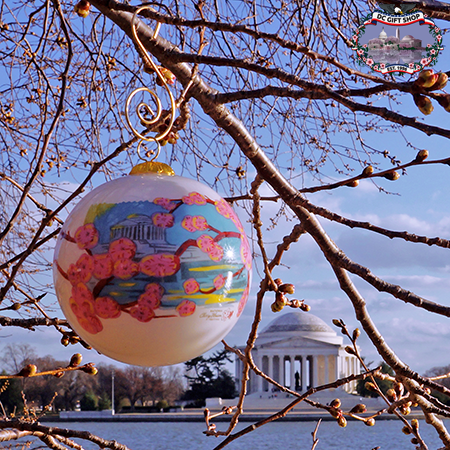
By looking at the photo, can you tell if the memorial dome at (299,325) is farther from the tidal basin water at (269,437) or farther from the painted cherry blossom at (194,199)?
the painted cherry blossom at (194,199)

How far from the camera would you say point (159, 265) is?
131 centimetres

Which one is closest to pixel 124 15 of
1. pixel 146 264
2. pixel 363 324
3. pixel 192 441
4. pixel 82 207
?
pixel 82 207

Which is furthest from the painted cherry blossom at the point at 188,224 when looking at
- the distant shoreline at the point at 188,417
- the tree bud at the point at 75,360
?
the distant shoreline at the point at 188,417

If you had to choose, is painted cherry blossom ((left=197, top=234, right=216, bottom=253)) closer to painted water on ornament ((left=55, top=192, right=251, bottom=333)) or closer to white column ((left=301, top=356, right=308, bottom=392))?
painted water on ornament ((left=55, top=192, right=251, bottom=333))

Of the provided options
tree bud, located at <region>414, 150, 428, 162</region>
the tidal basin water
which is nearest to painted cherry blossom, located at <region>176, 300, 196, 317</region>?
tree bud, located at <region>414, 150, 428, 162</region>

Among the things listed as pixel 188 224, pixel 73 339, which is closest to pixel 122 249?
pixel 188 224

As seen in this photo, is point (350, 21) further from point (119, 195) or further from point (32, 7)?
point (119, 195)

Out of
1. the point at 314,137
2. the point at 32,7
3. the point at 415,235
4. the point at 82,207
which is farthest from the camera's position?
the point at 32,7

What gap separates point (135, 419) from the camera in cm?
3697

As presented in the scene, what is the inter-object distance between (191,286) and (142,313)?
11 cm

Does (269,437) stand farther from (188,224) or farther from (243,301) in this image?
(188,224)

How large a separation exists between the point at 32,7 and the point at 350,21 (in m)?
2.08

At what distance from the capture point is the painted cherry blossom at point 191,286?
132 cm

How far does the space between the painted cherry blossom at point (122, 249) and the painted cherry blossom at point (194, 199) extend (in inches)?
6.1
